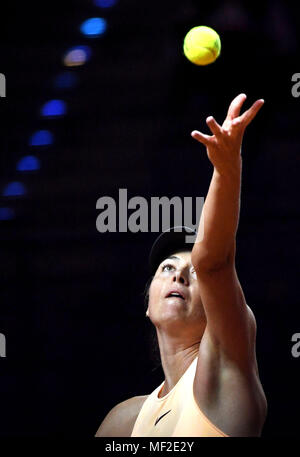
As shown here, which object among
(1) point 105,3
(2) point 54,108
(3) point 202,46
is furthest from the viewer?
(1) point 105,3

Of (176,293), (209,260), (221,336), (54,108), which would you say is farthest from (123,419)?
(54,108)

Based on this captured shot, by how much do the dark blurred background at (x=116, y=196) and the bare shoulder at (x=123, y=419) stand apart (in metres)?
0.50

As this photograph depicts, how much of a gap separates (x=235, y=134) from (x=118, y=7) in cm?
223

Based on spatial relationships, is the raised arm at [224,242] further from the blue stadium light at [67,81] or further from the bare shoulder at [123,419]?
the blue stadium light at [67,81]

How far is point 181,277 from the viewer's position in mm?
2029

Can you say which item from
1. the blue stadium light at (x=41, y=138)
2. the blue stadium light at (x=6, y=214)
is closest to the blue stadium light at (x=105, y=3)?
the blue stadium light at (x=41, y=138)

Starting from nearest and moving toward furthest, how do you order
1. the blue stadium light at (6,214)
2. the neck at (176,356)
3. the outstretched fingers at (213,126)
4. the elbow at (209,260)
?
the outstretched fingers at (213,126), the elbow at (209,260), the neck at (176,356), the blue stadium light at (6,214)

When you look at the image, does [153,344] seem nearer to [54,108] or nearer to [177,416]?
[177,416]

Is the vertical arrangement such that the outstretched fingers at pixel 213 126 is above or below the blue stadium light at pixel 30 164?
below

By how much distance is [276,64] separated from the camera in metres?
2.86

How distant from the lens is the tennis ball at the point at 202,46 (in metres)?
2.20

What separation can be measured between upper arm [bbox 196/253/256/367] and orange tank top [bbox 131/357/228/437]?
0.50ft

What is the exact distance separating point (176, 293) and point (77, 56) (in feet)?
5.91

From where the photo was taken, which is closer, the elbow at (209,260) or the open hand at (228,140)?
the open hand at (228,140)
